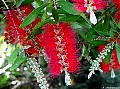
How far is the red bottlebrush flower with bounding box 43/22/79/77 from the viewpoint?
46.1 inches

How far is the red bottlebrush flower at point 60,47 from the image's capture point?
1.17 meters

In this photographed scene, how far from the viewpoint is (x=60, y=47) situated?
117 cm

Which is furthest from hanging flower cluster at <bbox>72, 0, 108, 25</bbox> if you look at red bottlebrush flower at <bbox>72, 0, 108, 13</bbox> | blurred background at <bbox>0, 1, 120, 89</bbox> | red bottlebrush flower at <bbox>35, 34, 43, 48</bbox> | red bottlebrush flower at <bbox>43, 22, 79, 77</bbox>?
blurred background at <bbox>0, 1, 120, 89</bbox>

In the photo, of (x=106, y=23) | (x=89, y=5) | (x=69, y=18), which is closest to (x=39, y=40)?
(x=69, y=18)

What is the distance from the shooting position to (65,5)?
117 cm

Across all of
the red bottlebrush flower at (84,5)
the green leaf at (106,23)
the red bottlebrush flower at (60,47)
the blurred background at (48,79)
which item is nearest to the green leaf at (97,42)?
the green leaf at (106,23)

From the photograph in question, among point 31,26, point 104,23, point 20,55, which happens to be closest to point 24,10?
point 31,26

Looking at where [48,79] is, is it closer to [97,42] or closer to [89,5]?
[97,42]

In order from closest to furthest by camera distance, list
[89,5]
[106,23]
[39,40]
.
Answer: [89,5] → [39,40] → [106,23]

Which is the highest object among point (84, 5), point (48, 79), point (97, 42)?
point (84, 5)

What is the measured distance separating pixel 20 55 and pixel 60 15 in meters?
0.23

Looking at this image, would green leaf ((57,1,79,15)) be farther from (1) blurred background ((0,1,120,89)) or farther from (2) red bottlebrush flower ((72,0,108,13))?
(1) blurred background ((0,1,120,89))

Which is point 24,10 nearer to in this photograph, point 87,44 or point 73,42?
point 73,42

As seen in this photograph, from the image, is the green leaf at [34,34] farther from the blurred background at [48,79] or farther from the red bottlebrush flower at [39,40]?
the blurred background at [48,79]
